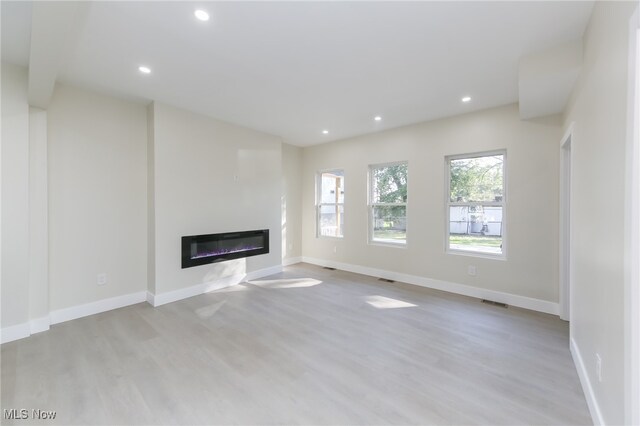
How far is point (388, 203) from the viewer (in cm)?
500

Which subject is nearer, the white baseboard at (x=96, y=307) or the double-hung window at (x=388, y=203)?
the white baseboard at (x=96, y=307)

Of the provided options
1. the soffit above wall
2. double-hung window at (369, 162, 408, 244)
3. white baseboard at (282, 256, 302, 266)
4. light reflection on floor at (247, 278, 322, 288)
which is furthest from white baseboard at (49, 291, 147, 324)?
the soffit above wall

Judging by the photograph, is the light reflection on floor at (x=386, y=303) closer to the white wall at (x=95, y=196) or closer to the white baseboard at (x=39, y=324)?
the white wall at (x=95, y=196)

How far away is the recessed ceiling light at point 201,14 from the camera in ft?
6.33

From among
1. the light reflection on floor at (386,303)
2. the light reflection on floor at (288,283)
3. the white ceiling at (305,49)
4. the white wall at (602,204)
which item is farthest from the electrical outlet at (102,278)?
the white wall at (602,204)

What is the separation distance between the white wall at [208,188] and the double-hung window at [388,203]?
6.12ft

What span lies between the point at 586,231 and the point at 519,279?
1.92m

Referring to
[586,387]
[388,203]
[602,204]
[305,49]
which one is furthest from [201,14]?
[388,203]

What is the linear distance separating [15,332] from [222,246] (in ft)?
7.54

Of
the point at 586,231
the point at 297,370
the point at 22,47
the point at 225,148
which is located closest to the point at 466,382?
the point at 297,370

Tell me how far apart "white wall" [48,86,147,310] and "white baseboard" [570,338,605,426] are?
4.64 metres

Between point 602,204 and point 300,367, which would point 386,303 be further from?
point 602,204

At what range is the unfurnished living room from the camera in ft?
5.68

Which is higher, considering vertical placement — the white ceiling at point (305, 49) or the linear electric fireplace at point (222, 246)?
the white ceiling at point (305, 49)
